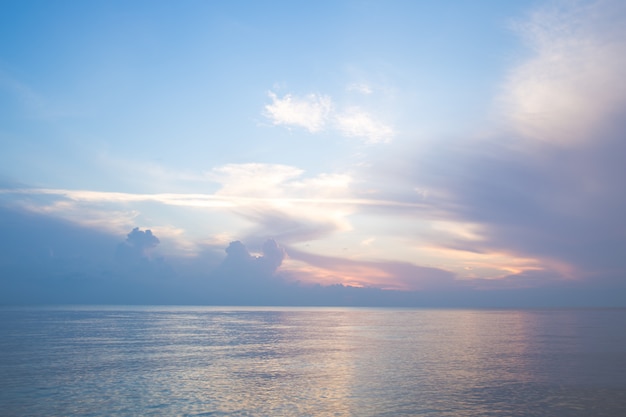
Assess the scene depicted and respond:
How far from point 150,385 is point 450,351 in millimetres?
42074

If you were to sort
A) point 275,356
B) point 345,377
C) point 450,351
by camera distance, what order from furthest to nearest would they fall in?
point 450,351 < point 275,356 < point 345,377

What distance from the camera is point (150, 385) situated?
1580 inches

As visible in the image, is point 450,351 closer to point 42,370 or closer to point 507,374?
point 507,374

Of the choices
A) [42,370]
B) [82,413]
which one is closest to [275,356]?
[42,370]

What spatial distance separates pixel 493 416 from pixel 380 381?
42.8ft

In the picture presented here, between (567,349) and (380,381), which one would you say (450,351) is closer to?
(567,349)

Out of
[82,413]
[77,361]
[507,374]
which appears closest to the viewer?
[82,413]

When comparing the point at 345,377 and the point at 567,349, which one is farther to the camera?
the point at 567,349

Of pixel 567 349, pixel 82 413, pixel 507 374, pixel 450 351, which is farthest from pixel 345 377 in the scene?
pixel 567 349

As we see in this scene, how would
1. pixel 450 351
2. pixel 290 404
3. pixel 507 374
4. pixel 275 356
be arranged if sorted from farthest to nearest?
pixel 450 351 → pixel 275 356 → pixel 507 374 → pixel 290 404

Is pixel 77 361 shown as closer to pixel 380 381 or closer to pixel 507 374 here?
pixel 380 381

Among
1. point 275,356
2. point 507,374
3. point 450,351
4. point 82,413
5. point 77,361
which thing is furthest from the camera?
point 450,351

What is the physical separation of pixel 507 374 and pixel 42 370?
4394cm

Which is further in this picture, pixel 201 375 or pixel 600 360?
pixel 600 360
